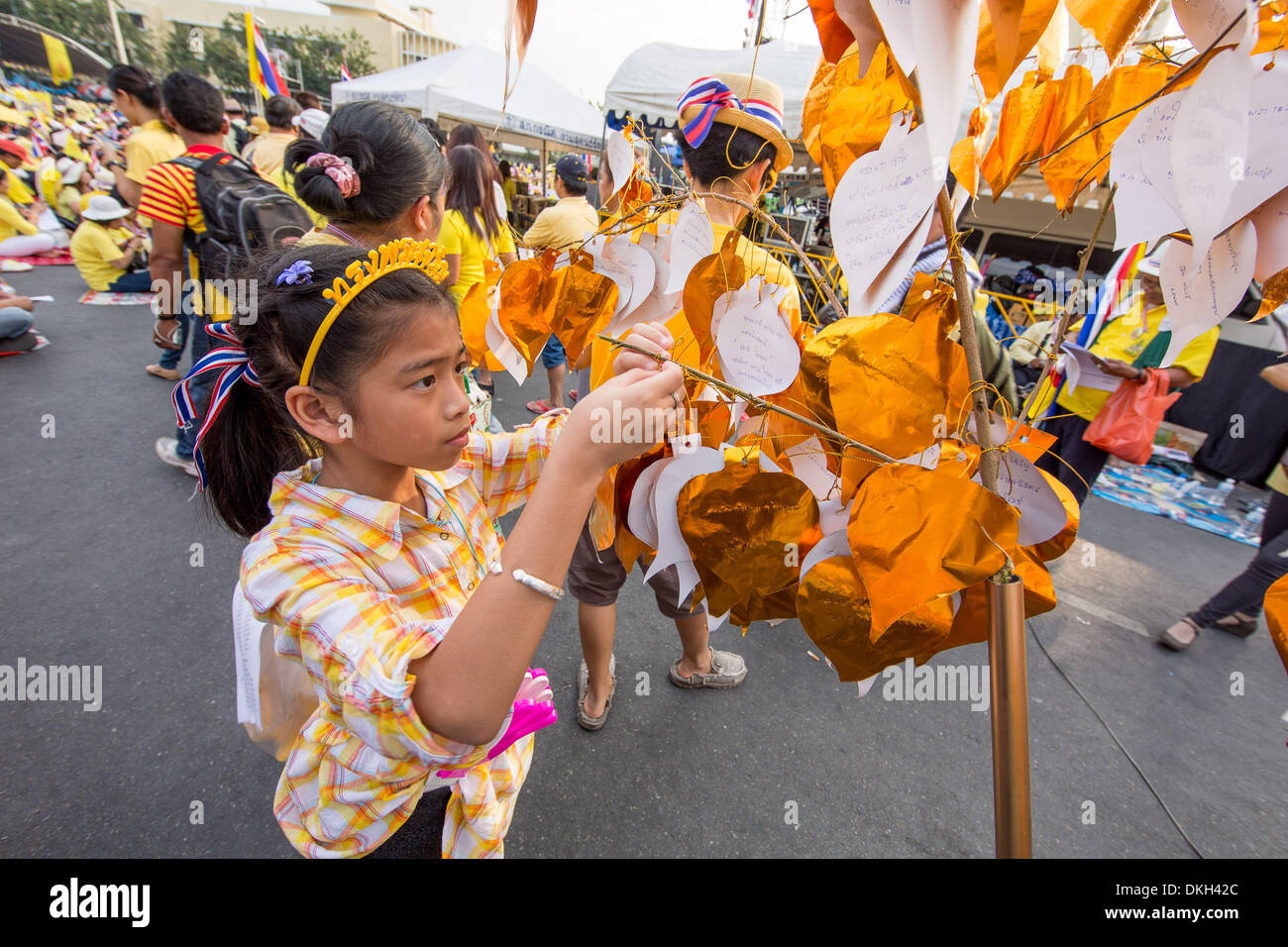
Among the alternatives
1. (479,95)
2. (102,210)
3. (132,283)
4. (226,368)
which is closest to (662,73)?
(479,95)

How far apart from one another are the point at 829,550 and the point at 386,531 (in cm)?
63

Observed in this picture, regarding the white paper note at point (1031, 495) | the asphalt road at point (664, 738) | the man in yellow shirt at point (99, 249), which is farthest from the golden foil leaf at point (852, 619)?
the man in yellow shirt at point (99, 249)

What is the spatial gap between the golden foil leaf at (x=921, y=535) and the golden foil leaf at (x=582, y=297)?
0.41 meters

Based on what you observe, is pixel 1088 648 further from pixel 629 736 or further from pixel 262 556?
pixel 262 556

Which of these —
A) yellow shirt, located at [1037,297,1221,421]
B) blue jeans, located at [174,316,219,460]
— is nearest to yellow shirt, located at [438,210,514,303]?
blue jeans, located at [174,316,219,460]

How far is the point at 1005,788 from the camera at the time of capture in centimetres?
47

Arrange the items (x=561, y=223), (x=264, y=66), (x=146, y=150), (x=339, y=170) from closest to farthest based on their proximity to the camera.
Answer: (x=339, y=170)
(x=146, y=150)
(x=561, y=223)
(x=264, y=66)

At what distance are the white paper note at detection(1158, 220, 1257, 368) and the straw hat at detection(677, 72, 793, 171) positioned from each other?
663mm

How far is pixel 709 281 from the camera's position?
584 millimetres

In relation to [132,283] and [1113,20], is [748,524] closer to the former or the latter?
[1113,20]

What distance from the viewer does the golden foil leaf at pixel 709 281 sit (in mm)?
582

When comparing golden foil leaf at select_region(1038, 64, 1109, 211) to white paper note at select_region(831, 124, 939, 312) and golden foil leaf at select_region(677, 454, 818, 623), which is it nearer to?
white paper note at select_region(831, 124, 939, 312)

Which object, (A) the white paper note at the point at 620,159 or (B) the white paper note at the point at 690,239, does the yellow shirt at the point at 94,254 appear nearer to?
(A) the white paper note at the point at 620,159

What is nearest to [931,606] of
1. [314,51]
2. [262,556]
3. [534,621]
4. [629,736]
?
[534,621]
